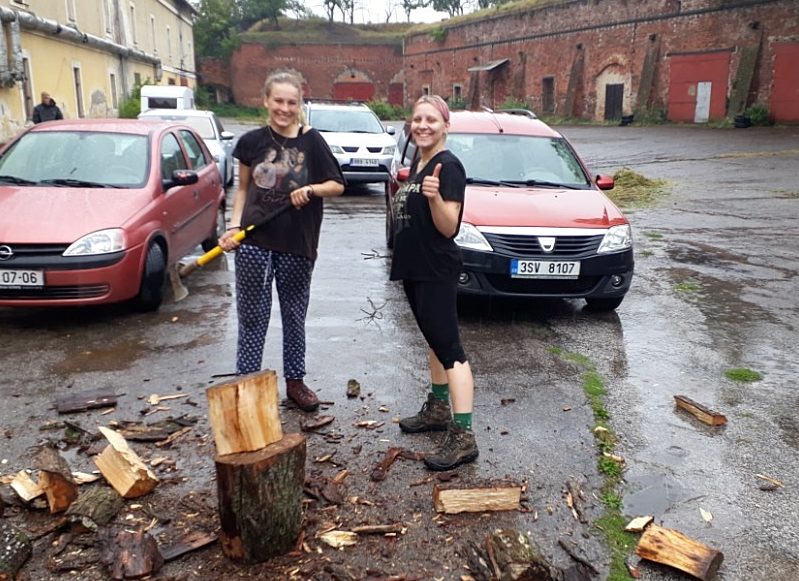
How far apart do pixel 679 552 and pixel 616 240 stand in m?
3.68

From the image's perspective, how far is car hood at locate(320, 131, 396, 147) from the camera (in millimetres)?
14492

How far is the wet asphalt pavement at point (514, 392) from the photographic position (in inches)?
124

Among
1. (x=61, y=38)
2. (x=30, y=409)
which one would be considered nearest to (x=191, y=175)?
(x=30, y=409)

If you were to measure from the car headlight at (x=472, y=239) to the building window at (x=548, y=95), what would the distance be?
39.3m

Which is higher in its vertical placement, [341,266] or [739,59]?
[739,59]

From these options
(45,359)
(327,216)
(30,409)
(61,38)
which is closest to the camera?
(30,409)

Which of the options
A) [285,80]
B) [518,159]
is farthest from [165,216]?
[518,159]

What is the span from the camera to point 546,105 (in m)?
43.6

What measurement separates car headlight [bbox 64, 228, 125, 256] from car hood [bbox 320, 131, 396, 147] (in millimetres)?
9155

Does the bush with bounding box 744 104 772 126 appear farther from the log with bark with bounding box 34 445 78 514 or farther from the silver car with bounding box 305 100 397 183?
the log with bark with bounding box 34 445 78 514

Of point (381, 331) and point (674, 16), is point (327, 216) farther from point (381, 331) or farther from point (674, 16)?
point (674, 16)

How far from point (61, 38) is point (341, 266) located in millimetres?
20147

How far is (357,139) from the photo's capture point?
14.6 metres

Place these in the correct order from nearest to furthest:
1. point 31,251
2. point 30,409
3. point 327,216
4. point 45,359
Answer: point 30,409, point 45,359, point 31,251, point 327,216
